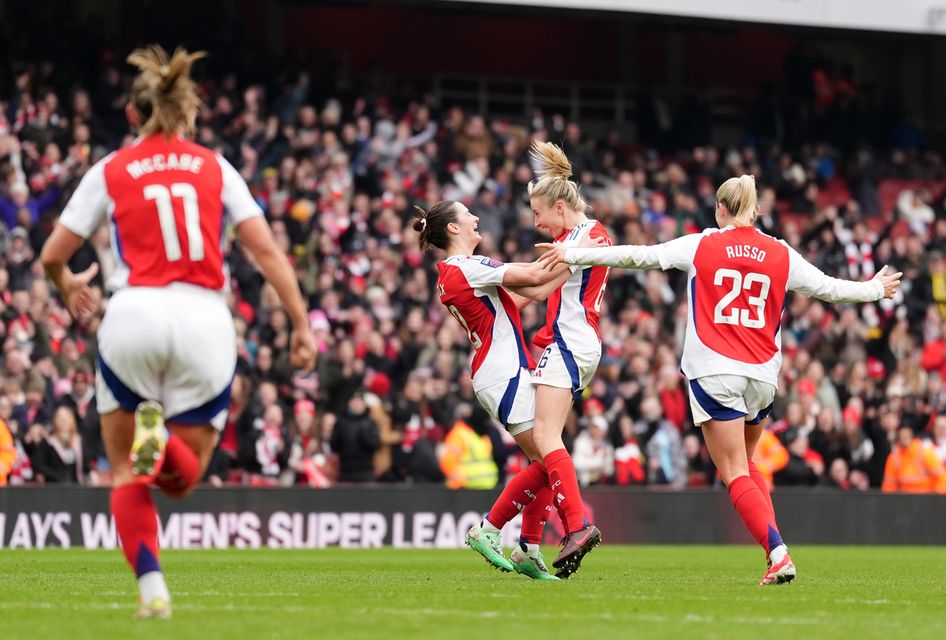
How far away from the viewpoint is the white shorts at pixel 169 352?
6.70 m

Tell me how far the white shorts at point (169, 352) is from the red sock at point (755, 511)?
3781 millimetres

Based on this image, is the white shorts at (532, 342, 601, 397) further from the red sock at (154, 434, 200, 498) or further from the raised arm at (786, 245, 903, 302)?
the red sock at (154, 434, 200, 498)

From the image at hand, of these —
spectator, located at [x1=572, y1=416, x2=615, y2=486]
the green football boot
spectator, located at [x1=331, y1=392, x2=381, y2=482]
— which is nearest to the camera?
the green football boot

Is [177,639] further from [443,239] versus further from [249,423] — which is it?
[249,423]

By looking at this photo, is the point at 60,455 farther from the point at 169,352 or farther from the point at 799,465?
the point at 169,352

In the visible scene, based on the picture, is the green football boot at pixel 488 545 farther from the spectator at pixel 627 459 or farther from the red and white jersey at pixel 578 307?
the spectator at pixel 627 459

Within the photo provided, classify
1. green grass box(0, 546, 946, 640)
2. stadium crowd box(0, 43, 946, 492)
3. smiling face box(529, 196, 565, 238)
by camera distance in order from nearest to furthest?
green grass box(0, 546, 946, 640)
smiling face box(529, 196, 565, 238)
stadium crowd box(0, 43, 946, 492)

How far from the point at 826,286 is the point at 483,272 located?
6.66 ft

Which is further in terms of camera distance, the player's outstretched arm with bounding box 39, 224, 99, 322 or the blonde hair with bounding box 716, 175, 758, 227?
the blonde hair with bounding box 716, 175, 758, 227

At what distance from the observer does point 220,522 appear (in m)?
17.1

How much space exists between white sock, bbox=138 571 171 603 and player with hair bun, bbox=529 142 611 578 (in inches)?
129

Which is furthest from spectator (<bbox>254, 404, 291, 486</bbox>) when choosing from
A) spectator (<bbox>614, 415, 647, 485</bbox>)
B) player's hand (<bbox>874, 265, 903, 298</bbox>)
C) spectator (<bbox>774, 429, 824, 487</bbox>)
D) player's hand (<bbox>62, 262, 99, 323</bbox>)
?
player's hand (<bbox>62, 262, 99, 323</bbox>)

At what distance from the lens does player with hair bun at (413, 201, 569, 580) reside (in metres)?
9.99

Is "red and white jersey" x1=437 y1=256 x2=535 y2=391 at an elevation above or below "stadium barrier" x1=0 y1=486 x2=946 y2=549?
above
